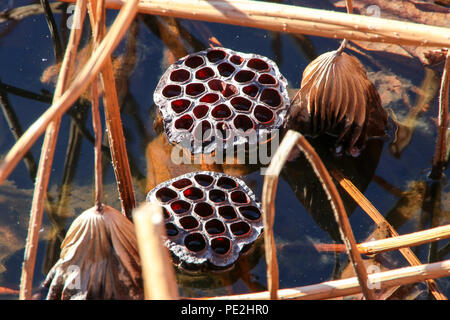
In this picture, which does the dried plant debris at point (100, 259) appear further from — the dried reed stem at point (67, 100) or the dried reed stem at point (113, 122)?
the dried reed stem at point (67, 100)

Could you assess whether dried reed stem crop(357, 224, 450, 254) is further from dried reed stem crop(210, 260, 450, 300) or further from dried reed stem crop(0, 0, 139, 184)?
dried reed stem crop(0, 0, 139, 184)

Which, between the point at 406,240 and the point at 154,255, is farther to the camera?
the point at 406,240

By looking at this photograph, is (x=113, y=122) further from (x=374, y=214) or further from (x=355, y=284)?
(x=374, y=214)

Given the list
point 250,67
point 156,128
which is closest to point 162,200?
point 156,128

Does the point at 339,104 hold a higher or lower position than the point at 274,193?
higher

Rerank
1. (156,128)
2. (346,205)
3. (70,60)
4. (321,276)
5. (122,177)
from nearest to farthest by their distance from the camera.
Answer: (70,60) < (122,177) < (321,276) < (346,205) < (156,128)

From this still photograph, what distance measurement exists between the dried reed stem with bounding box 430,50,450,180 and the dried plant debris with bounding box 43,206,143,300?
0.96 m

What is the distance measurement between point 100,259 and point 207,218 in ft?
1.29

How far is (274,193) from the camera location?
2.73 feet

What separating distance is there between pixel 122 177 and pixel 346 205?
2.33ft

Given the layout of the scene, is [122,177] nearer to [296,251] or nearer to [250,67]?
[296,251]

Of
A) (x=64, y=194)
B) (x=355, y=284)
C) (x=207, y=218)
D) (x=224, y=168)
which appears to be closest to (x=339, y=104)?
(x=224, y=168)

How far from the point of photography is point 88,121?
6.04 ft

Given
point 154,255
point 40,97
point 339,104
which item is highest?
point 40,97
